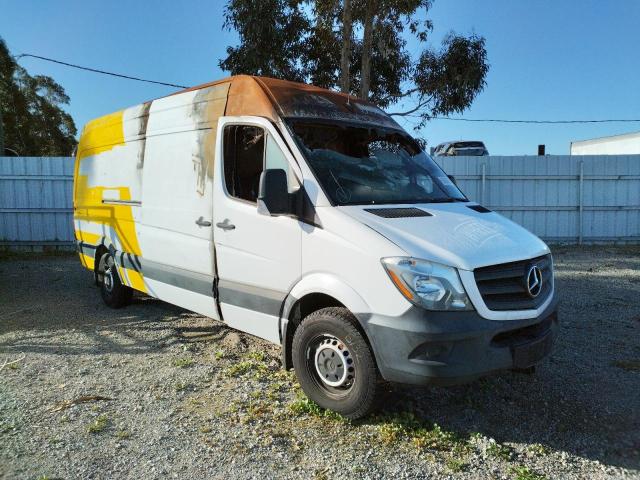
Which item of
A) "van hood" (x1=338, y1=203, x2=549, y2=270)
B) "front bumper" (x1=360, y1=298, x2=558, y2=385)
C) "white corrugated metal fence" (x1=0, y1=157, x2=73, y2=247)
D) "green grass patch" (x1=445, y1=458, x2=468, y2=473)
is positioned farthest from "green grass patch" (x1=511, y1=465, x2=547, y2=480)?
"white corrugated metal fence" (x1=0, y1=157, x2=73, y2=247)

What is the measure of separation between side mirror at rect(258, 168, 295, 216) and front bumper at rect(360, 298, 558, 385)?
99 centimetres

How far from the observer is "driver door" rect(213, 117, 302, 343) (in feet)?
12.8

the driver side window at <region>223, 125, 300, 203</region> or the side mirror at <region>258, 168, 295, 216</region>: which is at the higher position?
the driver side window at <region>223, 125, 300, 203</region>

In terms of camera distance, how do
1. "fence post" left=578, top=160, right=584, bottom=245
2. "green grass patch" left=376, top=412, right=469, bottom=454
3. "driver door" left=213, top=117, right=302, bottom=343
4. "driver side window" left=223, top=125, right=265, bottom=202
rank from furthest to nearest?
1. "fence post" left=578, top=160, right=584, bottom=245
2. "driver side window" left=223, top=125, right=265, bottom=202
3. "driver door" left=213, top=117, right=302, bottom=343
4. "green grass patch" left=376, top=412, right=469, bottom=454

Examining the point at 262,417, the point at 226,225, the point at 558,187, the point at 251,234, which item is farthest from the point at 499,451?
the point at 558,187

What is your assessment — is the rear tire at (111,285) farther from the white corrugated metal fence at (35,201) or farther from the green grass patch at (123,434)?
the white corrugated metal fence at (35,201)

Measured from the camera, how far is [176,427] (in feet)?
11.7

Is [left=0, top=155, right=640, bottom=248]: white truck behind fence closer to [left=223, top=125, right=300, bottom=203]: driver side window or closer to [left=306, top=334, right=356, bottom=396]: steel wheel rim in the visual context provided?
[left=223, top=125, right=300, bottom=203]: driver side window

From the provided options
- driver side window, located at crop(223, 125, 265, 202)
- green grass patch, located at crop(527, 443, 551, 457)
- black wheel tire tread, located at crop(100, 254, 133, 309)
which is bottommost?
green grass patch, located at crop(527, 443, 551, 457)

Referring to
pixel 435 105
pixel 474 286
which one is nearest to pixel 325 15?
pixel 435 105

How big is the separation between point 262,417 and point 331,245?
1.33m

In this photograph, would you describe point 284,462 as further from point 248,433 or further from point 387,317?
point 387,317

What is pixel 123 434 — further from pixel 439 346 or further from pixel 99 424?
pixel 439 346

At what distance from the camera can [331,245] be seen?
351 centimetres
